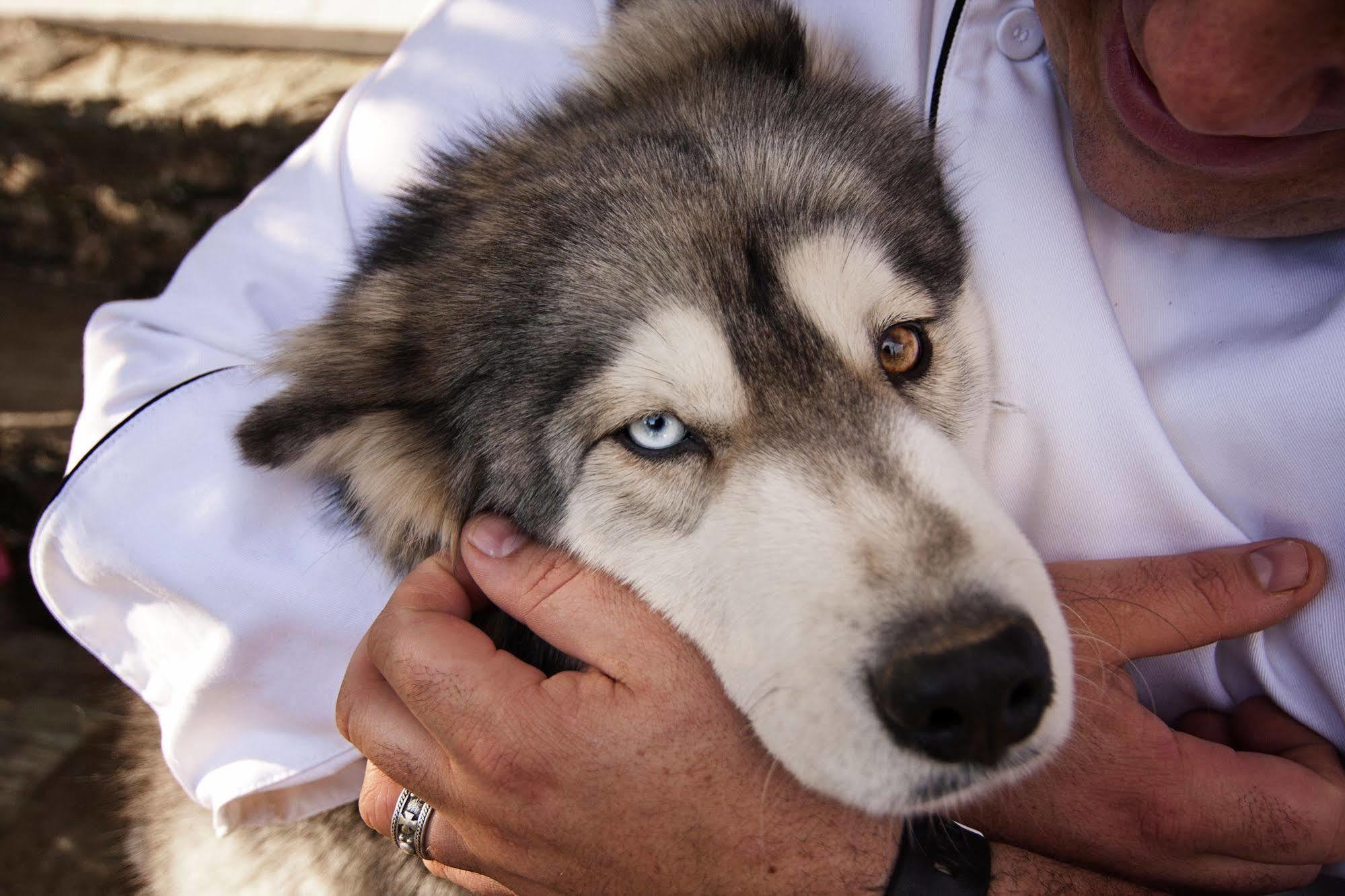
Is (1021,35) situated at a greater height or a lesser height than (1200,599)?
greater

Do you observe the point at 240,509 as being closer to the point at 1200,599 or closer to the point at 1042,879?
the point at 1042,879

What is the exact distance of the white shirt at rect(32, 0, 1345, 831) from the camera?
1833mm

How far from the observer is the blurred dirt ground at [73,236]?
3275mm

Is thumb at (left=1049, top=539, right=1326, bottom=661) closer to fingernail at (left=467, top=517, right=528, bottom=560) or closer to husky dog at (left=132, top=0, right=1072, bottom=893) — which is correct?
husky dog at (left=132, top=0, right=1072, bottom=893)

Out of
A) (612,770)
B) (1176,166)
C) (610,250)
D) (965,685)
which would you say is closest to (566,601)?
(612,770)

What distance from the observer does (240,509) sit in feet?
6.73

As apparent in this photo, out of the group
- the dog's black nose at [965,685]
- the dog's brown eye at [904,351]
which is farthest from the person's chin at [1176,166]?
the dog's black nose at [965,685]

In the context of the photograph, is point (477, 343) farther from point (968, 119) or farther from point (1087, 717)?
point (1087, 717)

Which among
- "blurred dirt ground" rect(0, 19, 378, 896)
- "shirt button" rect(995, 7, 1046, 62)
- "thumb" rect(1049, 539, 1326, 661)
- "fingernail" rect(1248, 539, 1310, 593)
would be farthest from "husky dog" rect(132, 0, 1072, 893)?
"blurred dirt ground" rect(0, 19, 378, 896)

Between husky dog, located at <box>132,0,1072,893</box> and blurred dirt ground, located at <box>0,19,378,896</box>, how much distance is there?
58.6 inches

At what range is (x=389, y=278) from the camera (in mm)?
1976

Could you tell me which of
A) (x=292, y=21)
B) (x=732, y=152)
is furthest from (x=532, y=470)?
(x=292, y=21)

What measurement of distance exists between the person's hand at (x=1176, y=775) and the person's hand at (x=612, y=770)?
0.35 metres

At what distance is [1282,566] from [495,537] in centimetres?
145
